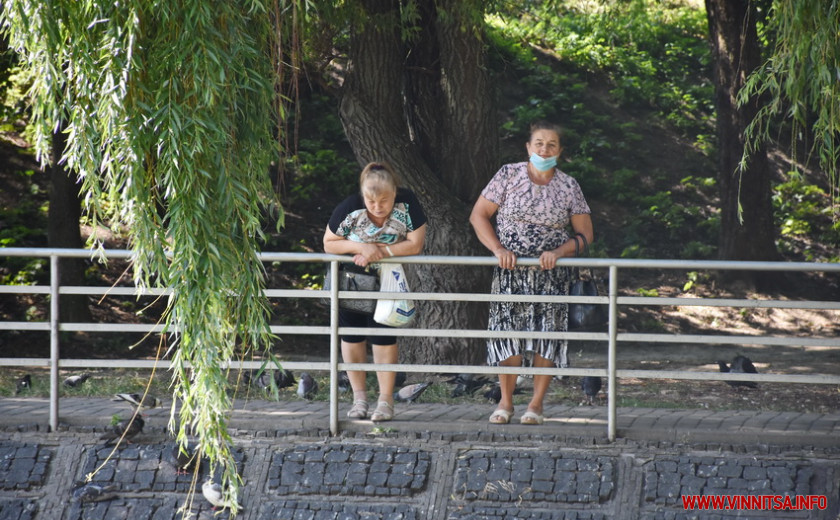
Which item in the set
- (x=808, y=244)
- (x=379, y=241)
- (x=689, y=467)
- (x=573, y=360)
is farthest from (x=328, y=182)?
(x=689, y=467)

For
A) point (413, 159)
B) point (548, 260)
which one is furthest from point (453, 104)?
point (548, 260)

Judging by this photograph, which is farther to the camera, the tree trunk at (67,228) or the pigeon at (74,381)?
the tree trunk at (67,228)

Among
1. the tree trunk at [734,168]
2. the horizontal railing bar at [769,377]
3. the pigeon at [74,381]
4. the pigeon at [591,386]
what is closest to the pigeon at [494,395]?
the pigeon at [591,386]

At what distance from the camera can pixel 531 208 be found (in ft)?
18.5

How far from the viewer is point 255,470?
5414mm

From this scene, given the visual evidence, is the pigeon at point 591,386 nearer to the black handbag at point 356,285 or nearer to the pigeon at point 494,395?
the pigeon at point 494,395

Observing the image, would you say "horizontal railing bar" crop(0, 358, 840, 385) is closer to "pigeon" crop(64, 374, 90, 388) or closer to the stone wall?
the stone wall

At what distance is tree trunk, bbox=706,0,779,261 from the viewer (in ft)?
39.0

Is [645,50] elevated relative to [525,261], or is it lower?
elevated

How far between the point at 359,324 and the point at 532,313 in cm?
109

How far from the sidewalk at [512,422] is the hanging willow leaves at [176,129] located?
1615mm

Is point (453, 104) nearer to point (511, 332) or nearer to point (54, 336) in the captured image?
point (511, 332)

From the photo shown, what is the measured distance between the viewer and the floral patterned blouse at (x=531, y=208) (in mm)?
5641

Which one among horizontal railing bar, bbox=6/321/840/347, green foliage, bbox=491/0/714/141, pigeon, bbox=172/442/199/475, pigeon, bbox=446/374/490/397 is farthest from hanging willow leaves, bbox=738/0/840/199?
green foliage, bbox=491/0/714/141
